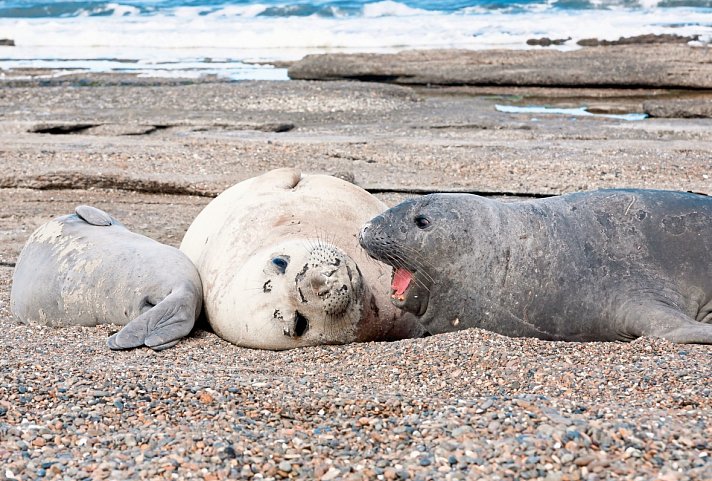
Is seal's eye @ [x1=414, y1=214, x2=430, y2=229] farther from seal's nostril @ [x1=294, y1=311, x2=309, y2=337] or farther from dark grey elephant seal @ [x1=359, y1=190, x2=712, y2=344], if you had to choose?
seal's nostril @ [x1=294, y1=311, x2=309, y2=337]

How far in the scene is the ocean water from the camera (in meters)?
22.0

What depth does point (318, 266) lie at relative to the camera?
497cm

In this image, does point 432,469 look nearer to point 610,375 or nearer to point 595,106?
point 610,375

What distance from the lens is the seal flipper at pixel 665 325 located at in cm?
480

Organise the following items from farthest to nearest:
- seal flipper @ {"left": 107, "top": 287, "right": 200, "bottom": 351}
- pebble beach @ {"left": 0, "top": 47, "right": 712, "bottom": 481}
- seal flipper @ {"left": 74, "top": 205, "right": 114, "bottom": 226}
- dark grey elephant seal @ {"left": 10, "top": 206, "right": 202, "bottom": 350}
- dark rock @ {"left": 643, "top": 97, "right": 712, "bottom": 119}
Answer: dark rock @ {"left": 643, "top": 97, "right": 712, "bottom": 119} → seal flipper @ {"left": 74, "top": 205, "right": 114, "bottom": 226} → dark grey elephant seal @ {"left": 10, "top": 206, "right": 202, "bottom": 350} → seal flipper @ {"left": 107, "top": 287, "right": 200, "bottom": 351} → pebble beach @ {"left": 0, "top": 47, "right": 712, "bottom": 481}

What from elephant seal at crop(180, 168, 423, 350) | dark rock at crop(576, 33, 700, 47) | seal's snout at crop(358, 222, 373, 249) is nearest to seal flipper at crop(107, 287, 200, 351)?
elephant seal at crop(180, 168, 423, 350)

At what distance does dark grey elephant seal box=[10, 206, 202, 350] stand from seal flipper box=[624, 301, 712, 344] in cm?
217

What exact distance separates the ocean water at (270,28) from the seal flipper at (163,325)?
12605 millimetres

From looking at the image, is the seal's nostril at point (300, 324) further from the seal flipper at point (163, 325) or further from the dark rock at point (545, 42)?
the dark rock at point (545, 42)

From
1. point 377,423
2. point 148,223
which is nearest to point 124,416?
point 377,423

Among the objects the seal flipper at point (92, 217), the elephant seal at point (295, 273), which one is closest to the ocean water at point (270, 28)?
the seal flipper at point (92, 217)

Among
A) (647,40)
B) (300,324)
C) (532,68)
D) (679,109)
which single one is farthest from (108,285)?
(647,40)

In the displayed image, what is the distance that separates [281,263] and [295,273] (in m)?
0.21

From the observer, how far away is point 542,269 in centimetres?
521
